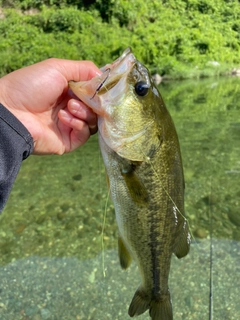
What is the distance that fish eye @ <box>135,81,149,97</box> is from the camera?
6.11ft

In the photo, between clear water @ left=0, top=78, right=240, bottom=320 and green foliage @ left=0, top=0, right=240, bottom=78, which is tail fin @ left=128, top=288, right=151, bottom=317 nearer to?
clear water @ left=0, top=78, right=240, bottom=320

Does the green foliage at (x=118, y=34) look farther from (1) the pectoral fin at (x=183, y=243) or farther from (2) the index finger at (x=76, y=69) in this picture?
(1) the pectoral fin at (x=183, y=243)

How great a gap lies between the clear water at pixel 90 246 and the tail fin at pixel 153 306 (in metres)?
1.26

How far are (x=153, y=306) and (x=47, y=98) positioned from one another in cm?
150

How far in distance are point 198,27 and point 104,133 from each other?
32977 mm

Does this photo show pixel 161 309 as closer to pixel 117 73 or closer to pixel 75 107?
pixel 75 107

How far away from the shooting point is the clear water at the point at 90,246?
4094 mm

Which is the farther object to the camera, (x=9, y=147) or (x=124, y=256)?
(x=124, y=256)

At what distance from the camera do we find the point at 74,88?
1975mm

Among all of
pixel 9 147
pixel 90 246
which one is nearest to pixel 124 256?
pixel 9 147

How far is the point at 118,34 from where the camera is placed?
26.3m

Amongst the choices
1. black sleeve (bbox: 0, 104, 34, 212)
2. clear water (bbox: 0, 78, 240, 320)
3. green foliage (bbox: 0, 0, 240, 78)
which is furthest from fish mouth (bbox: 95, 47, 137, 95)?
green foliage (bbox: 0, 0, 240, 78)

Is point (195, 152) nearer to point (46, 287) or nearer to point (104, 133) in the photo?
point (46, 287)

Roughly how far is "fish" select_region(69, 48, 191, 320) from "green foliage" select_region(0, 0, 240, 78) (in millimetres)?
18982
